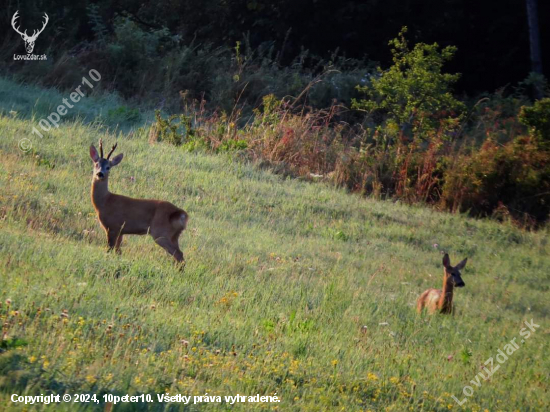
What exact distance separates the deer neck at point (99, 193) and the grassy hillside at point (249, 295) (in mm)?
417

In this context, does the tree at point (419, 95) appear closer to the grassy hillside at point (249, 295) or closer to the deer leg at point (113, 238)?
the grassy hillside at point (249, 295)

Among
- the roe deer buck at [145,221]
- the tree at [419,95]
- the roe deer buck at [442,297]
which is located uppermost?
the tree at [419,95]

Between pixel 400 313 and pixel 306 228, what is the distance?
12.3 ft

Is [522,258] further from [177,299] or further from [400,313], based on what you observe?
[177,299]

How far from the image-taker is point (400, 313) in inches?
370

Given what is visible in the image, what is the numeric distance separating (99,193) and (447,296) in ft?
14.9

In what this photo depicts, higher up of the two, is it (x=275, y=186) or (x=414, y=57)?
(x=414, y=57)

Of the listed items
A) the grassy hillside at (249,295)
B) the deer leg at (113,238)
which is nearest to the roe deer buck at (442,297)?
the grassy hillside at (249,295)

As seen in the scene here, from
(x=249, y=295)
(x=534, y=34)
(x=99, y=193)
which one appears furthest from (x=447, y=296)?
(x=534, y=34)

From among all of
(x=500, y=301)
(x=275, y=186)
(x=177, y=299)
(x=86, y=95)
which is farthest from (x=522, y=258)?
(x=86, y=95)

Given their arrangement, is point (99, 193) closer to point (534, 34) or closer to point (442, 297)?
point (442, 297)

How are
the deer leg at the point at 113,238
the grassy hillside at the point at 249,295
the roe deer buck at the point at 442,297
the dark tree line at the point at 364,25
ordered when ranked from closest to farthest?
the grassy hillside at the point at 249,295 < the deer leg at the point at 113,238 < the roe deer buck at the point at 442,297 < the dark tree line at the point at 364,25

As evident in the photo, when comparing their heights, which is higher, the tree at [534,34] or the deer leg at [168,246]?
the tree at [534,34]

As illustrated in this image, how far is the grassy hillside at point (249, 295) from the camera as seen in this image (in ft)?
18.7
